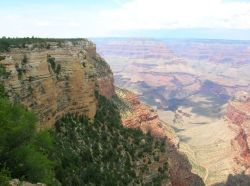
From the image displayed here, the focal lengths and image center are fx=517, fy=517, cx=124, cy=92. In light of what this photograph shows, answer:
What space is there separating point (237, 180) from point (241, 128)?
42545 mm

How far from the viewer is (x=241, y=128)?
478ft

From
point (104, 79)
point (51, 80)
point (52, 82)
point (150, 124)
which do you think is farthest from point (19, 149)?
point (150, 124)

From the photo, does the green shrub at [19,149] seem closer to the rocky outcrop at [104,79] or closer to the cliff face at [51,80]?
the cliff face at [51,80]

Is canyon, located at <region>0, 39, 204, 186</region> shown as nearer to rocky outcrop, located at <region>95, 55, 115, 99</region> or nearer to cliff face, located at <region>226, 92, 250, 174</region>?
rocky outcrop, located at <region>95, 55, 115, 99</region>

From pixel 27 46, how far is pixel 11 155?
16307 mm

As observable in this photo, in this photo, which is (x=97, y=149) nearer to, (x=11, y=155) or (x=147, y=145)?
(x=147, y=145)

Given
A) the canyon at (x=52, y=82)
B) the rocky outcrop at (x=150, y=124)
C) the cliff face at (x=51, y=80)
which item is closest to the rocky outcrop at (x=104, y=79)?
the rocky outcrop at (x=150, y=124)

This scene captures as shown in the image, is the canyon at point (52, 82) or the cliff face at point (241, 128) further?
the cliff face at point (241, 128)

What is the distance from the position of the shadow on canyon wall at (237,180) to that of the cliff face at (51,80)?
191 ft

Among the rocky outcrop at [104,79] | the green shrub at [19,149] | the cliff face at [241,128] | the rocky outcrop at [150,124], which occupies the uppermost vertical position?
the green shrub at [19,149]

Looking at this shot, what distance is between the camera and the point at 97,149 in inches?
1822

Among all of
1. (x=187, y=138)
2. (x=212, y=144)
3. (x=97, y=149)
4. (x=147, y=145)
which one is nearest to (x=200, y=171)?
(x=212, y=144)

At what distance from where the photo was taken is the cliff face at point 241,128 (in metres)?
127

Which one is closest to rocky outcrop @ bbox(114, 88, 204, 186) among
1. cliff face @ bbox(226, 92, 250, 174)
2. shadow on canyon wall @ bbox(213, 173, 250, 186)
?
shadow on canyon wall @ bbox(213, 173, 250, 186)
